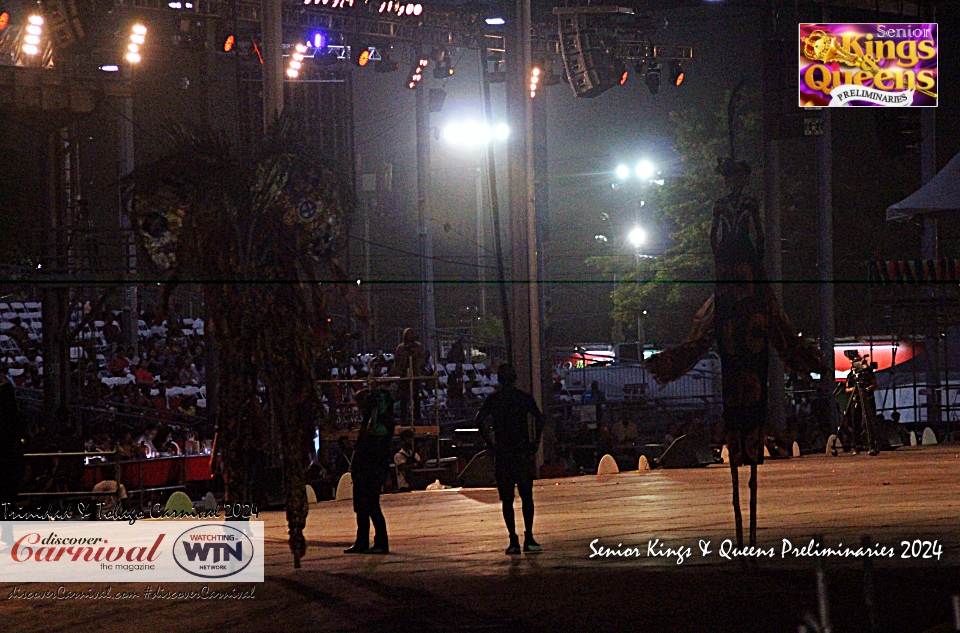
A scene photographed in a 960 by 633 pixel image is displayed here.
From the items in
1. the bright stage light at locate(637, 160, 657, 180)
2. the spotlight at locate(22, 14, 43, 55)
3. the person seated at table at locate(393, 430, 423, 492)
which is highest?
the bright stage light at locate(637, 160, 657, 180)

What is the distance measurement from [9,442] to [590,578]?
5.60m

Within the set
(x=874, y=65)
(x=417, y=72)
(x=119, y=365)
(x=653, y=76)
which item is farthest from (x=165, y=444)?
(x=874, y=65)

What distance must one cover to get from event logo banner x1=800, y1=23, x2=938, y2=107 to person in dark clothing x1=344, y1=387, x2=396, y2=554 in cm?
1653

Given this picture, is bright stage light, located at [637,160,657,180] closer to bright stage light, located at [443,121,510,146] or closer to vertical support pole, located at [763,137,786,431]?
bright stage light, located at [443,121,510,146]

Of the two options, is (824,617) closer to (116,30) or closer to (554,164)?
(116,30)

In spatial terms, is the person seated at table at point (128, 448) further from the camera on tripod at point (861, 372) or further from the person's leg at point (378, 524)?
the camera on tripod at point (861, 372)

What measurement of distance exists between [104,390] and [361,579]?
47.9 feet

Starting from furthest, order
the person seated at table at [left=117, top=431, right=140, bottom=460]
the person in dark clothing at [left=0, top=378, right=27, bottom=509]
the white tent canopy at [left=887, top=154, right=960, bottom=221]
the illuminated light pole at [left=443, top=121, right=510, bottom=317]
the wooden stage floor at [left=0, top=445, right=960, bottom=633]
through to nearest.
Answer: the illuminated light pole at [left=443, top=121, right=510, bottom=317] < the person seated at table at [left=117, top=431, right=140, bottom=460] < the white tent canopy at [left=887, top=154, right=960, bottom=221] < the person in dark clothing at [left=0, top=378, right=27, bottom=509] < the wooden stage floor at [left=0, top=445, right=960, bottom=633]

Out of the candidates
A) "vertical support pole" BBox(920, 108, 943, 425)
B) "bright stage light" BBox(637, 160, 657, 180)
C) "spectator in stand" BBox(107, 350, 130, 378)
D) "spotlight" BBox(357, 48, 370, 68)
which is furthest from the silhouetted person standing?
"bright stage light" BBox(637, 160, 657, 180)

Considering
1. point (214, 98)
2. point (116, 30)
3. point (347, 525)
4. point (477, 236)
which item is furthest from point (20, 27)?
point (477, 236)

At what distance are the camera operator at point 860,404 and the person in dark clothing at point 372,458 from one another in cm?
1223

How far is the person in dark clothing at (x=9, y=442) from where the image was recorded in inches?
461

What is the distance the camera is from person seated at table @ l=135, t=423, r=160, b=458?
17.7m

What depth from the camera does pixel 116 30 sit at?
22.3 meters
